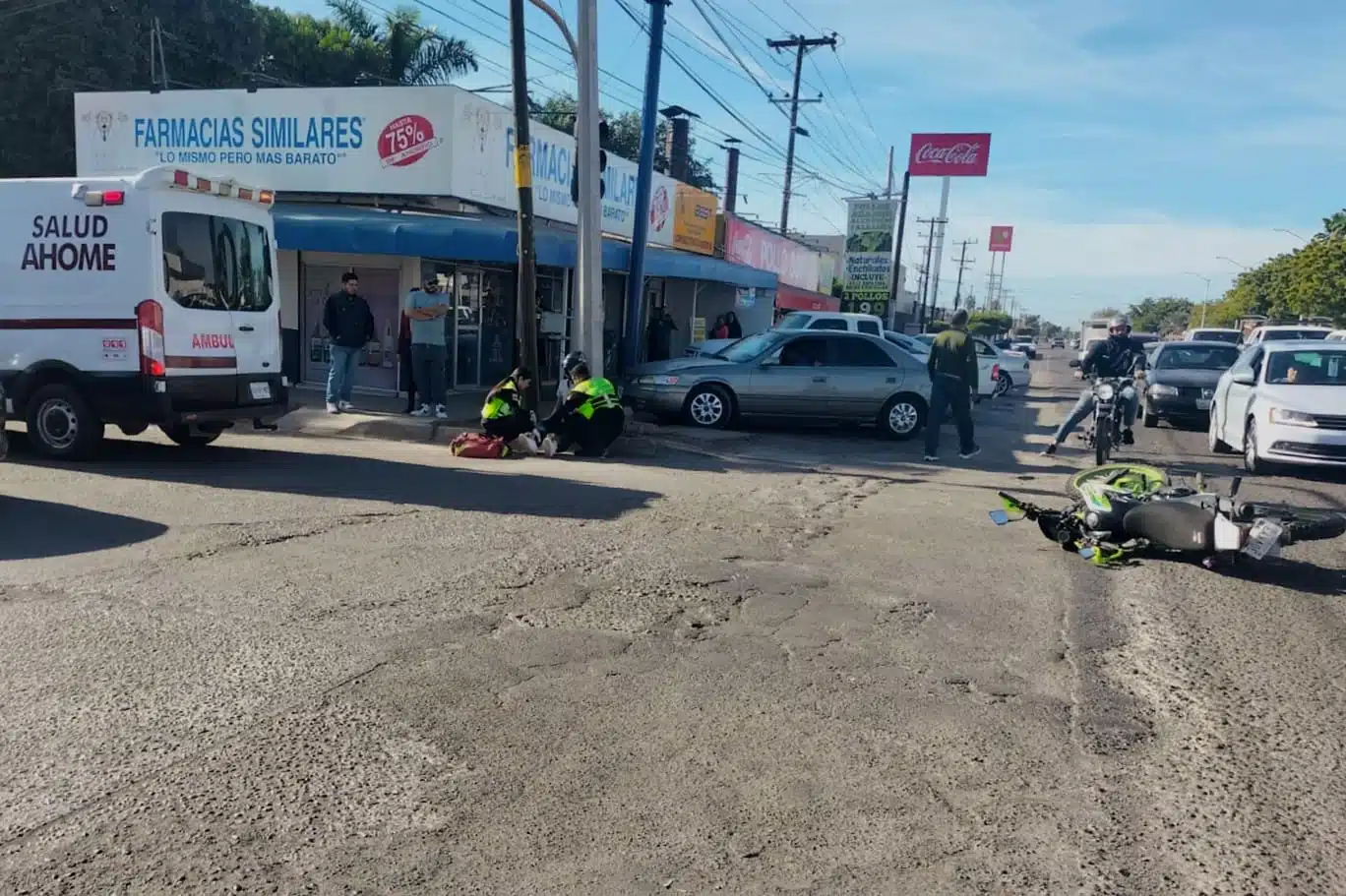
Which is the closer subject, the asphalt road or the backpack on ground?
the asphalt road

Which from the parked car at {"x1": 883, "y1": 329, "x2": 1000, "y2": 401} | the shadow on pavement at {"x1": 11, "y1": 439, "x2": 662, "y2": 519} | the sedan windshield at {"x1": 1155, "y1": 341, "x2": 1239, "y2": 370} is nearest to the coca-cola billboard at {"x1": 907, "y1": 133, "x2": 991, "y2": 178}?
the parked car at {"x1": 883, "y1": 329, "x2": 1000, "y2": 401}

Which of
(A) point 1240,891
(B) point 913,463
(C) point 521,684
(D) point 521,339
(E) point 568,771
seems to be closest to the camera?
(A) point 1240,891

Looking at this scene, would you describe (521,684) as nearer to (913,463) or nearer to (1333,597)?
(1333,597)

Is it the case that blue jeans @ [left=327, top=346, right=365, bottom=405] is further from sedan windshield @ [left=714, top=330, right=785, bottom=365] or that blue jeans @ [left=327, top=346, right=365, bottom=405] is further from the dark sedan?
the dark sedan

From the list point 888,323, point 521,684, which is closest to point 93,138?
point 521,684

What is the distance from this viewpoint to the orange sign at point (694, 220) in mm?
24641

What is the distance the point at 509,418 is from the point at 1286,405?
8.30 metres

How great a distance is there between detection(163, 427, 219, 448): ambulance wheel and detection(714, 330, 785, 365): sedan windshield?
6756 mm

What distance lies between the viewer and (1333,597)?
20.0 ft

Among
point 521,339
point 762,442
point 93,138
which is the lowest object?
point 762,442

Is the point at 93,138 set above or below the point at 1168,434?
above

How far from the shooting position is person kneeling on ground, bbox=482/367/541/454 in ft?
35.4

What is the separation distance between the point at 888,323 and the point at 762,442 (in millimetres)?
26649

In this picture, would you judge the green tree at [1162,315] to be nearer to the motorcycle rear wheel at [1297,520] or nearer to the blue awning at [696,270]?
the blue awning at [696,270]
